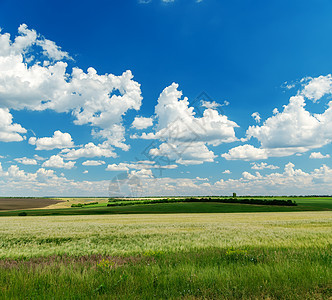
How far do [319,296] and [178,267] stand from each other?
11.9 feet

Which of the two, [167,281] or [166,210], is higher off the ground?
[167,281]

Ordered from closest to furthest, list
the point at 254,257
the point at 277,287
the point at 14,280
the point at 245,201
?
the point at 277,287 → the point at 14,280 → the point at 254,257 → the point at 245,201

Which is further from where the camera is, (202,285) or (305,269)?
(305,269)

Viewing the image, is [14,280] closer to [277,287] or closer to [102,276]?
[102,276]

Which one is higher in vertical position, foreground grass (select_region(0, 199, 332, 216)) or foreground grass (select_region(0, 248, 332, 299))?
foreground grass (select_region(0, 248, 332, 299))

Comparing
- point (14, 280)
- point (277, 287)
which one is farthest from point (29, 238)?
point (277, 287)

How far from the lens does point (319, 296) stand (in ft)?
17.9

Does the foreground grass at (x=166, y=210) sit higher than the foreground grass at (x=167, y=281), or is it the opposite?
the foreground grass at (x=167, y=281)

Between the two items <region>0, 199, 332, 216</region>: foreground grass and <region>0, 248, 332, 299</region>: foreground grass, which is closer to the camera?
<region>0, 248, 332, 299</region>: foreground grass

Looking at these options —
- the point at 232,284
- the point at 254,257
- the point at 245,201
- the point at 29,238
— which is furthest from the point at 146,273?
the point at 245,201

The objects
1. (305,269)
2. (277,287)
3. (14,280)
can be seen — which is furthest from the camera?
(305,269)

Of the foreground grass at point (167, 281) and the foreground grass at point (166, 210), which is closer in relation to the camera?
the foreground grass at point (167, 281)

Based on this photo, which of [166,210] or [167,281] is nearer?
[167,281]

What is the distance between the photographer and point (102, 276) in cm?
668
